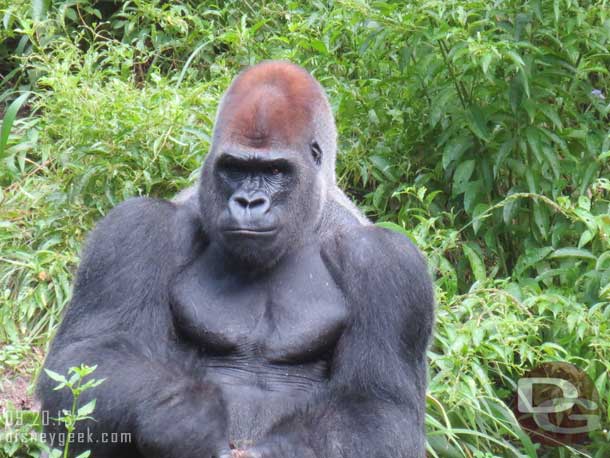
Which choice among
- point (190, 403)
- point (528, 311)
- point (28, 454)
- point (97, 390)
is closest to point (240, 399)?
point (190, 403)

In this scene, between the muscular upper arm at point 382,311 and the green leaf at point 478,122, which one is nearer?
the muscular upper arm at point 382,311

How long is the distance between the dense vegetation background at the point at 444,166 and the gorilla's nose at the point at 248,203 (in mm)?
1086

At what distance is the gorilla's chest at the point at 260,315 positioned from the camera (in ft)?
11.6

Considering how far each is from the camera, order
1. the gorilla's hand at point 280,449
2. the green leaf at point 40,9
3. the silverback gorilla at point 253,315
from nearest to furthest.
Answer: the gorilla's hand at point 280,449, the silverback gorilla at point 253,315, the green leaf at point 40,9

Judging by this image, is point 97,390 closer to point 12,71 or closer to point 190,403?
point 190,403

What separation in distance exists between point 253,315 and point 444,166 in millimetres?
1676

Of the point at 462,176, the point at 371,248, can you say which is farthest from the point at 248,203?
the point at 462,176

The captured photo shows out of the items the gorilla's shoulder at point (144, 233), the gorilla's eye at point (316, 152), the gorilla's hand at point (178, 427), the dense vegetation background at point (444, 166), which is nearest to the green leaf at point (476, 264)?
the dense vegetation background at point (444, 166)

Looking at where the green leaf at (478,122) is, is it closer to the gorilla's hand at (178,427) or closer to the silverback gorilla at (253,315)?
the silverback gorilla at (253,315)

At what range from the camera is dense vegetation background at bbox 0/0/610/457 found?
437cm

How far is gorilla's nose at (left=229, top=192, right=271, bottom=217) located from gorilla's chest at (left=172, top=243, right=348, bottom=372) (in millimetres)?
Answer: 278

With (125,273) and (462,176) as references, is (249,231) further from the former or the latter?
(462,176)

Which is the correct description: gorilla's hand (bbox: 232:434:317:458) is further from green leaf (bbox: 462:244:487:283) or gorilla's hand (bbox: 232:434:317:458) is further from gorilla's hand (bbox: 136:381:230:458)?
green leaf (bbox: 462:244:487:283)

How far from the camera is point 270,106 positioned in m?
3.57
